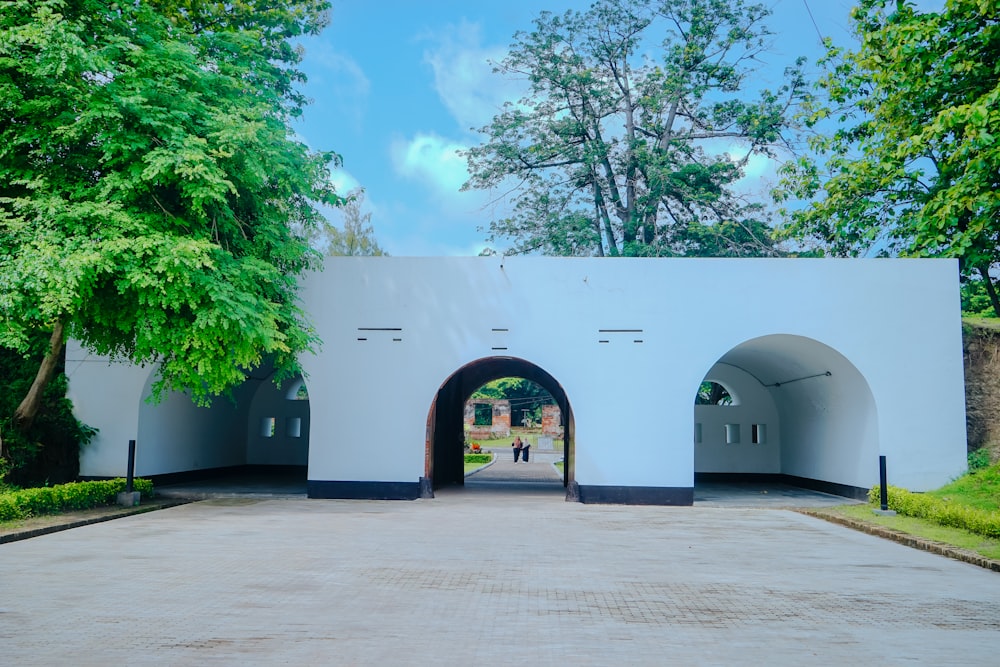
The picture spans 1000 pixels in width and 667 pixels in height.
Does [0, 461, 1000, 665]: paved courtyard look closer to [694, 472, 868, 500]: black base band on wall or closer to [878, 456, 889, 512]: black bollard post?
[878, 456, 889, 512]: black bollard post

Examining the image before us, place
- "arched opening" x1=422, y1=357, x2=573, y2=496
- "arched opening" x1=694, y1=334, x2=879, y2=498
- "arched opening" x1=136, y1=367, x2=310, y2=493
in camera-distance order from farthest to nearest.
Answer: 1. "arched opening" x1=422, y1=357, x2=573, y2=496
2. "arched opening" x1=136, y1=367, x2=310, y2=493
3. "arched opening" x1=694, y1=334, x2=879, y2=498

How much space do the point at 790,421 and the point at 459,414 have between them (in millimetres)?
7975

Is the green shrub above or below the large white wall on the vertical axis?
below

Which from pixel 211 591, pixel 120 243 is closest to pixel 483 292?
pixel 120 243

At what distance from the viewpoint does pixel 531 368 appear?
18922 mm

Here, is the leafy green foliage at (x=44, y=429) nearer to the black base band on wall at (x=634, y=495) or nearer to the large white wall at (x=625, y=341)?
the large white wall at (x=625, y=341)

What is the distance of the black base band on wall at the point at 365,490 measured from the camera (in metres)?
14.8

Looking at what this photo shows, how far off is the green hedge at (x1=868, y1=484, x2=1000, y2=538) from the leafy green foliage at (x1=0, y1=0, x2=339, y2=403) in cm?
992

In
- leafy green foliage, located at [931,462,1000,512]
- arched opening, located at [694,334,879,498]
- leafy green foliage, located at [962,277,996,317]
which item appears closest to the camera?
leafy green foliage, located at [931,462,1000,512]

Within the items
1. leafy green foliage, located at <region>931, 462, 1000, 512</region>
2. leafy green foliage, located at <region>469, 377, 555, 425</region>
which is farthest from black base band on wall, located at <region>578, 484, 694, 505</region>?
→ leafy green foliage, located at <region>469, 377, 555, 425</region>

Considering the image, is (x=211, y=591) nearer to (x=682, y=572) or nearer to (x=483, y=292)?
(x=682, y=572)

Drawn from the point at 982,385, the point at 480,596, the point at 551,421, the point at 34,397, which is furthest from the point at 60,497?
the point at 551,421

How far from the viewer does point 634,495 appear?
48.0ft

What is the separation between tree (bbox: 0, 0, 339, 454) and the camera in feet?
35.2
